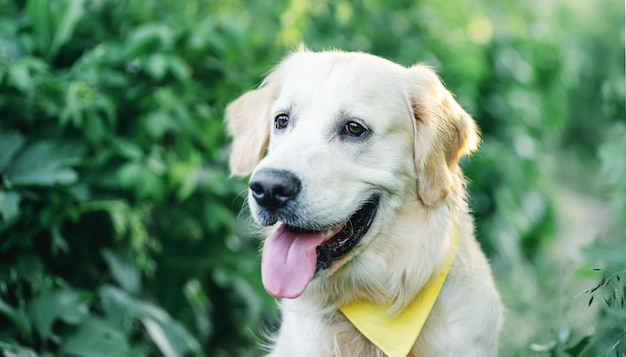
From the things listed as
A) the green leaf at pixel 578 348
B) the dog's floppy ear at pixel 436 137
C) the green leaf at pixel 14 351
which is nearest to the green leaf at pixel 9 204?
the green leaf at pixel 14 351

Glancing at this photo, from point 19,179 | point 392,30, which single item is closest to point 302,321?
point 19,179

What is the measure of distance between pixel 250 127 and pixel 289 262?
2.66 feet

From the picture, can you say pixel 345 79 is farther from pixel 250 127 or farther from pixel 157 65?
pixel 157 65

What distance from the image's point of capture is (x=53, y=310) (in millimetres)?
3488

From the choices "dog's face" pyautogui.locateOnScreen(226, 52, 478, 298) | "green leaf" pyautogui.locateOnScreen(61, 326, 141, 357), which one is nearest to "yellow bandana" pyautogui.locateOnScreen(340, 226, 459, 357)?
"dog's face" pyautogui.locateOnScreen(226, 52, 478, 298)

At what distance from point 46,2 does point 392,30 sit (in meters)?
2.56

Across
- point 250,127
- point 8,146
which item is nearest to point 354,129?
point 250,127

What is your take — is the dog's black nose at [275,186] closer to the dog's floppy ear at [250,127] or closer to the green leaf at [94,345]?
the dog's floppy ear at [250,127]

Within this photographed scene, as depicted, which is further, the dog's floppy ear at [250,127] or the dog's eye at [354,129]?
the dog's floppy ear at [250,127]

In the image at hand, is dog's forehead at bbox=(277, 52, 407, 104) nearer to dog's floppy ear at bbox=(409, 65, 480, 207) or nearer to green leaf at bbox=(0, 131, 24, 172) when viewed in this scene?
dog's floppy ear at bbox=(409, 65, 480, 207)

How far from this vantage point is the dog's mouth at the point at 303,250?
2697mm

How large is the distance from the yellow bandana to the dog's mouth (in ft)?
0.79

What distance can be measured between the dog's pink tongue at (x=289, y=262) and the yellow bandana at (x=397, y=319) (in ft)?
0.97

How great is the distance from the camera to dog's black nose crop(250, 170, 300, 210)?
2.60 meters
